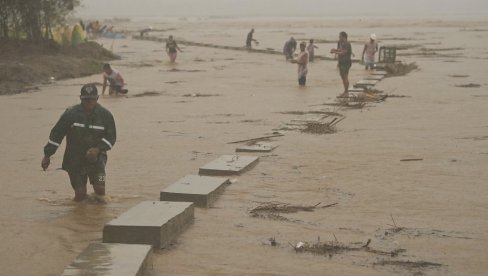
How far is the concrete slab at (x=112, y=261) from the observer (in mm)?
5867

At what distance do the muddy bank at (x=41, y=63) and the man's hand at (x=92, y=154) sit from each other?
1431 cm

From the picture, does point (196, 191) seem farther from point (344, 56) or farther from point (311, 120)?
point (344, 56)

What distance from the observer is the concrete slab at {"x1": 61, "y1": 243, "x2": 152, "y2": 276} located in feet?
19.2

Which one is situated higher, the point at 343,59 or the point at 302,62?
the point at 343,59

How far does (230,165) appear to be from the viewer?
10688 millimetres

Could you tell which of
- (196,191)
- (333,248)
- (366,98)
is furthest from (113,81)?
(333,248)

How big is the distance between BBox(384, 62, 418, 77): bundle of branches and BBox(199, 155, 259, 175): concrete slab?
15.7m

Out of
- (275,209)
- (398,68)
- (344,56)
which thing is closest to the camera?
(275,209)

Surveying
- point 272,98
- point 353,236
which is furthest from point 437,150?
point 272,98

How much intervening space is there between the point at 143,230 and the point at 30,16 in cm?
2583

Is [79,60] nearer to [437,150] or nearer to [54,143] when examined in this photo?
[437,150]

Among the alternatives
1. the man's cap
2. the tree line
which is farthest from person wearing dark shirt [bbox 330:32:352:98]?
the tree line

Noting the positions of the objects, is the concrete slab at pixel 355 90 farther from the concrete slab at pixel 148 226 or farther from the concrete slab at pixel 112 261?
the concrete slab at pixel 112 261

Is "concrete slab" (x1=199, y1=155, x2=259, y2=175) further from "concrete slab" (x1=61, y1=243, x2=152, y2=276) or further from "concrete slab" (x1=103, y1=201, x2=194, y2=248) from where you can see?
"concrete slab" (x1=61, y1=243, x2=152, y2=276)
